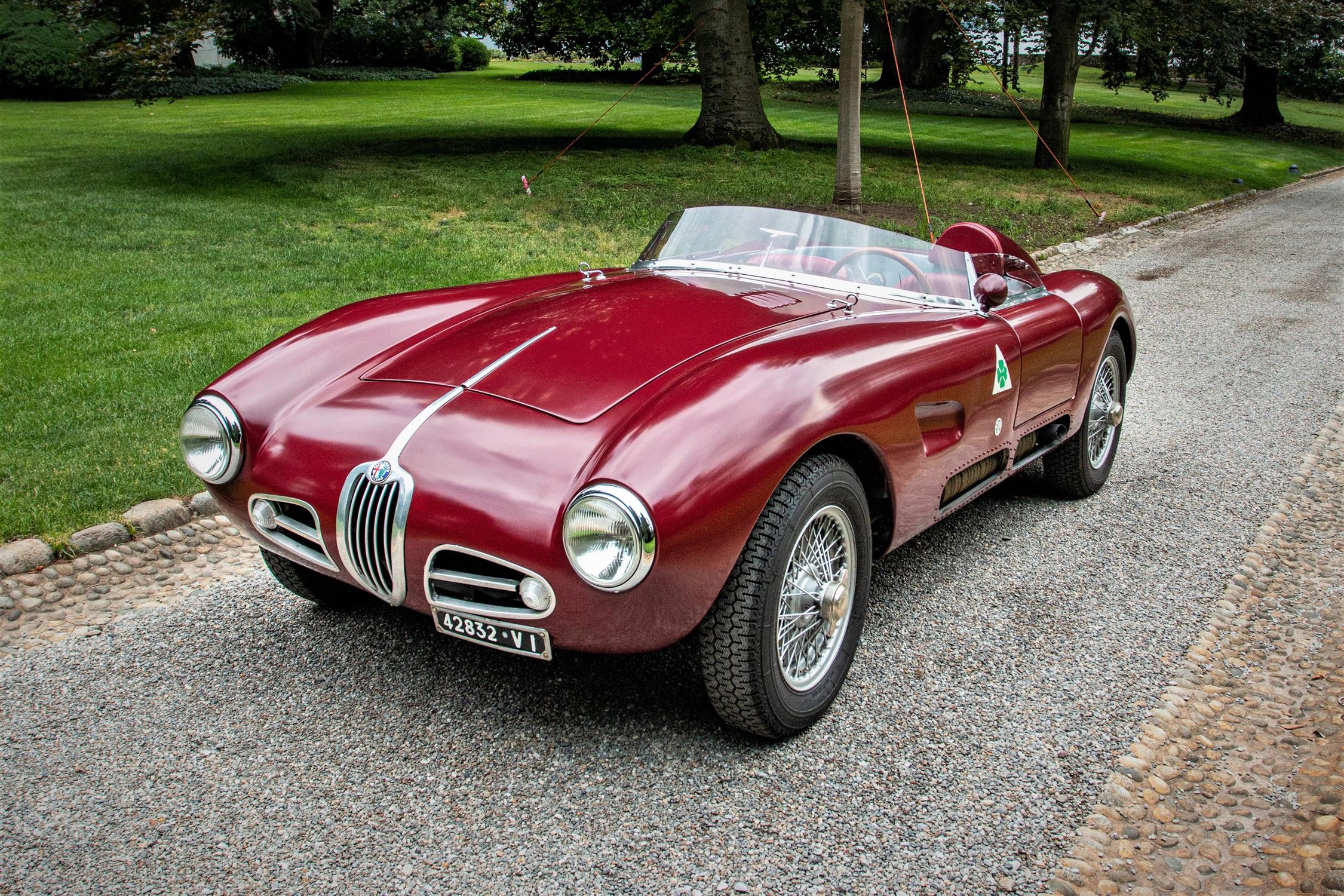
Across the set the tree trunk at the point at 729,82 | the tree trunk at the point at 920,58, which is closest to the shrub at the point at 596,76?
the tree trunk at the point at 920,58

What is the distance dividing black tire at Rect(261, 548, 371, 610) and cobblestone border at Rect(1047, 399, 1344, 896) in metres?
2.44

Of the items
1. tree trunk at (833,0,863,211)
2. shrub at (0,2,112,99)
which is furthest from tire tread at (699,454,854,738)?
shrub at (0,2,112,99)

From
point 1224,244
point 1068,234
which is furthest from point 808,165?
point 1224,244

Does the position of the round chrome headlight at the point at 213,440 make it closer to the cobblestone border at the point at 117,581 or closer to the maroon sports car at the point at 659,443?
the maroon sports car at the point at 659,443

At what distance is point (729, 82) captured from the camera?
1689 centimetres

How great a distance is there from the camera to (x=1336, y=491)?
16.4ft

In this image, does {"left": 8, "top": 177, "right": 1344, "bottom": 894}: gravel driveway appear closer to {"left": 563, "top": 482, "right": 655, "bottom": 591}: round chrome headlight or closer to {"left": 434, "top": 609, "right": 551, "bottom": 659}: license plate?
{"left": 434, "top": 609, "right": 551, "bottom": 659}: license plate

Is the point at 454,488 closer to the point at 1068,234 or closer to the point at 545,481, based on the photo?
the point at 545,481

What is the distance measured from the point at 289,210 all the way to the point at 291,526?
9.31 m

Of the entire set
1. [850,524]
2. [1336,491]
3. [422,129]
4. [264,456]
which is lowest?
[1336,491]

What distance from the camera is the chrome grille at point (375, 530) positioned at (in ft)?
8.96

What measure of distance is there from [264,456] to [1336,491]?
15.9 feet

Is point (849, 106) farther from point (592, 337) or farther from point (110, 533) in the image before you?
point (110, 533)

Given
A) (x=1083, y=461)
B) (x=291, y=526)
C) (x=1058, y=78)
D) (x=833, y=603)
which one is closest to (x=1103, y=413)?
(x=1083, y=461)
